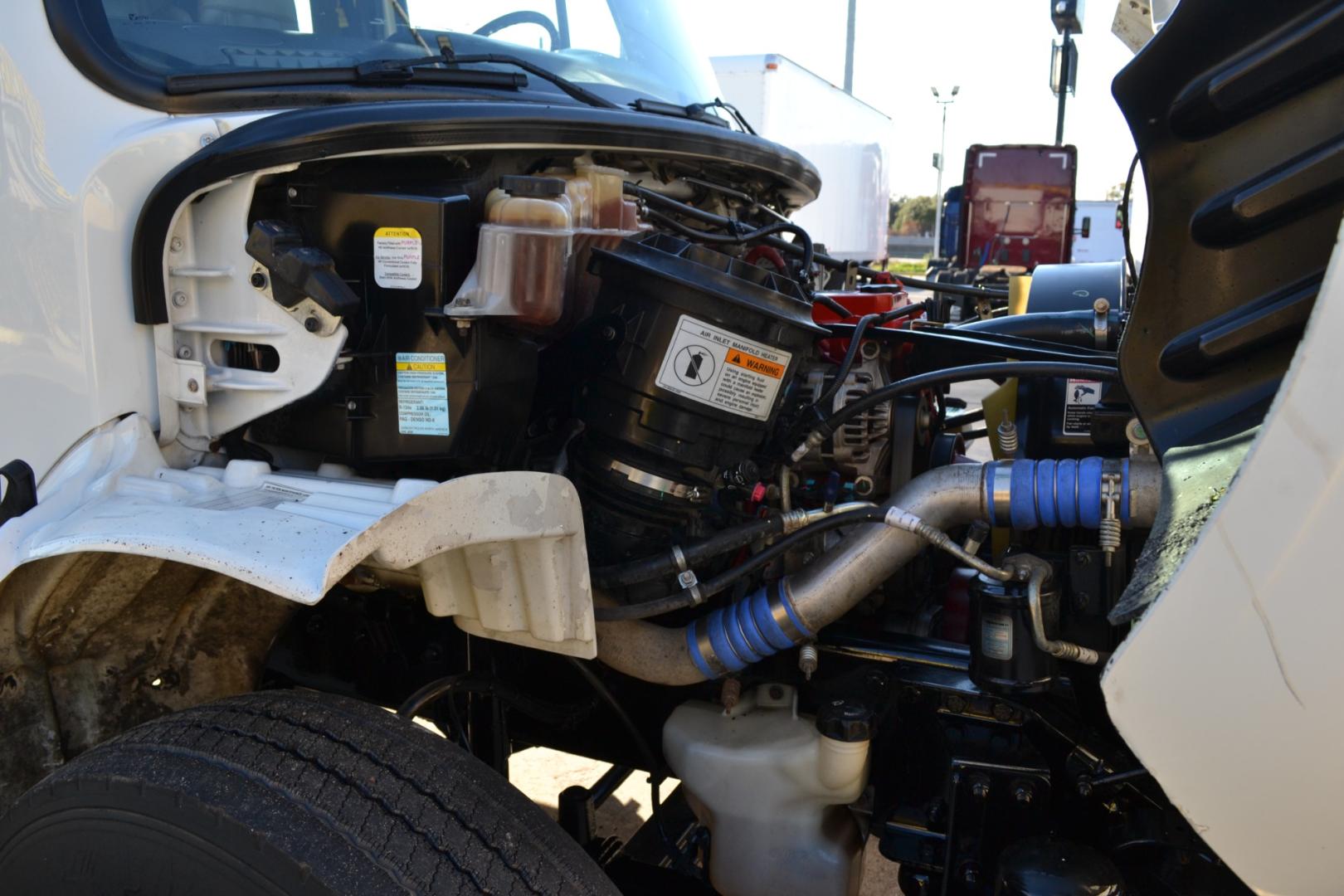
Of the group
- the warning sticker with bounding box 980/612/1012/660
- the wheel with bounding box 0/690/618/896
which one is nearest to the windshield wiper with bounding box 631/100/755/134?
the warning sticker with bounding box 980/612/1012/660

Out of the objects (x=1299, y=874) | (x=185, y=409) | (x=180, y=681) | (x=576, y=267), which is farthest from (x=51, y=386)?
(x=1299, y=874)

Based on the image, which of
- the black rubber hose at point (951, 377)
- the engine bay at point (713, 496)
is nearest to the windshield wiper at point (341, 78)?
the engine bay at point (713, 496)

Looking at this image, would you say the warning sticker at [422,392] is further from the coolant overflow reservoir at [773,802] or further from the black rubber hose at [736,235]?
the coolant overflow reservoir at [773,802]

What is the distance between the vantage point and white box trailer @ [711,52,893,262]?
11.0m

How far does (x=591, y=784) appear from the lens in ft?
11.2

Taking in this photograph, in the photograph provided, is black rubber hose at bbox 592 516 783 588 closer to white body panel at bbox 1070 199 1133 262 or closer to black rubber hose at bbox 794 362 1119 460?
black rubber hose at bbox 794 362 1119 460

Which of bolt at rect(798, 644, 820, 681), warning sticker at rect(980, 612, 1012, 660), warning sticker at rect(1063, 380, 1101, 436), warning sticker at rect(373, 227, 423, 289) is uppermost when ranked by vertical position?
warning sticker at rect(373, 227, 423, 289)

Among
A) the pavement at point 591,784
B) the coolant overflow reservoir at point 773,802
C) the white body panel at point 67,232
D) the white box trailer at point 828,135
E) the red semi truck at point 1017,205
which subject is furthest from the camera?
the red semi truck at point 1017,205

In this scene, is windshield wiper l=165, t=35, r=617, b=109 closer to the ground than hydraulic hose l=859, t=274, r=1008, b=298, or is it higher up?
higher up

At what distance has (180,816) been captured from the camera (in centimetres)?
150

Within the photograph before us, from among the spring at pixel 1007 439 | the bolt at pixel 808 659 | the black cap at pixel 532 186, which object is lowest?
the bolt at pixel 808 659

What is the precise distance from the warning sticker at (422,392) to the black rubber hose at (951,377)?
0.63 m

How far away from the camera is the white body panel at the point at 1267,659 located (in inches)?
37.0

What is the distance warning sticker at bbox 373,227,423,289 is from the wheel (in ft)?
2.17
